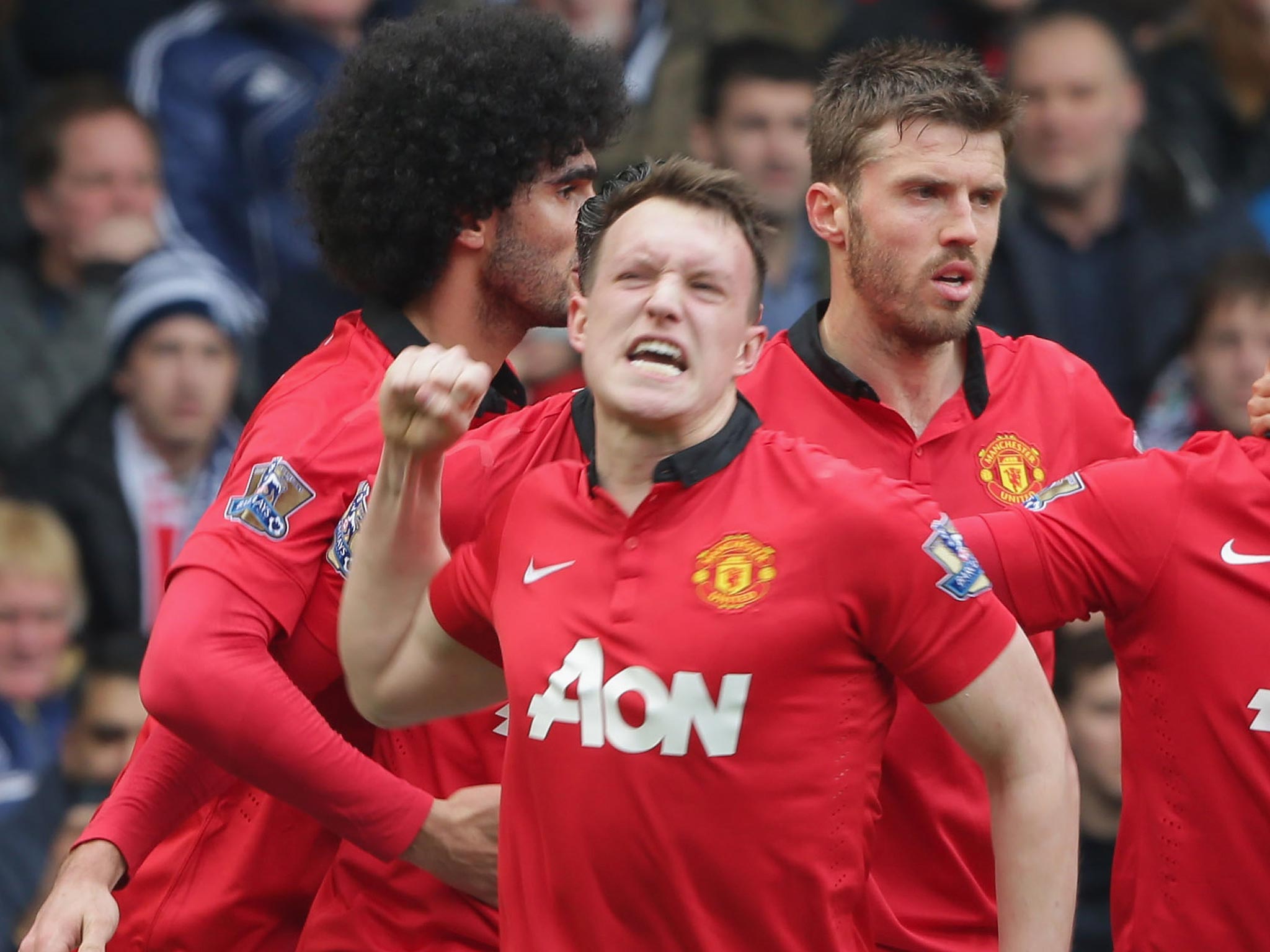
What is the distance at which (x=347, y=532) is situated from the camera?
11.1 ft

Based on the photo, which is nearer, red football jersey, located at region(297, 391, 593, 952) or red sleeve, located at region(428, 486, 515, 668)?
red sleeve, located at region(428, 486, 515, 668)

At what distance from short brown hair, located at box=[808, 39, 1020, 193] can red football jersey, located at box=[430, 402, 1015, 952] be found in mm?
1122

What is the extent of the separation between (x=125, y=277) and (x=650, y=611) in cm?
413

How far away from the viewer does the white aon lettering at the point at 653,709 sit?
8.80 feet

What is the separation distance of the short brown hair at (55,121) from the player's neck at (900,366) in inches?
144

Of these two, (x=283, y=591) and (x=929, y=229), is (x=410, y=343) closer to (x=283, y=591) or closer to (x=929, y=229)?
(x=283, y=591)

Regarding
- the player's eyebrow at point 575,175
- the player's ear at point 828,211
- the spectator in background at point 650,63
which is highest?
the spectator in background at point 650,63

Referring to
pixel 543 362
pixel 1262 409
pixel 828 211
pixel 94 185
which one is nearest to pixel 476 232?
pixel 828 211

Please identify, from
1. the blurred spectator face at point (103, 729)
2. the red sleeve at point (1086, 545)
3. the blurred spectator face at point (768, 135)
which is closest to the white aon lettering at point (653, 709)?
the red sleeve at point (1086, 545)

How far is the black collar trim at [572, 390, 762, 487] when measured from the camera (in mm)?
2809

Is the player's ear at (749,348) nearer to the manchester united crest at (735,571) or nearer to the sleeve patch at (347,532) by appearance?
the manchester united crest at (735,571)

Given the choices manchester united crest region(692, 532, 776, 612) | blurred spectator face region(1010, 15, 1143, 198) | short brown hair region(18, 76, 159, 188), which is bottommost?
manchester united crest region(692, 532, 776, 612)

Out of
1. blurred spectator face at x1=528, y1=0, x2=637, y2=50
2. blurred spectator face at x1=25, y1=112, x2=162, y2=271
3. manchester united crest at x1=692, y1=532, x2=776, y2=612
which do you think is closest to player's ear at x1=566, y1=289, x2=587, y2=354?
manchester united crest at x1=692, y1=532, x2=776, y2=612

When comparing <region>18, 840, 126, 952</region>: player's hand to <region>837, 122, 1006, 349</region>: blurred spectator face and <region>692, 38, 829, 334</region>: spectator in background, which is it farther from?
<region>692, 38, 829, 334</region>: spectator in background
